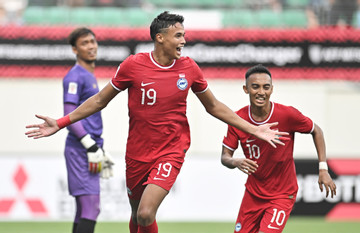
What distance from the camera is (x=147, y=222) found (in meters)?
6.25

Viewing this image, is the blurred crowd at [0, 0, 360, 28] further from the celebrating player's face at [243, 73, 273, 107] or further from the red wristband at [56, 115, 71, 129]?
the red wristband at [56, 115, 71, 129]

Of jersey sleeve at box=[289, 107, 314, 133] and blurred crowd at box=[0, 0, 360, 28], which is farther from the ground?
blurred crowd at box=[0, 0, 360, 28]

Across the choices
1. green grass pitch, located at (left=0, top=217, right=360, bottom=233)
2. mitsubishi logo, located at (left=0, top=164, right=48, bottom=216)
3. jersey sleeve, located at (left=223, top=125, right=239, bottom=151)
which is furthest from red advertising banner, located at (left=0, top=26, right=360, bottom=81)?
jersey sleeve, located at (left=223, top=125, right=239, bottom=151)

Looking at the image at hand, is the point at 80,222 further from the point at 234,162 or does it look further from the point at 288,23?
the point at 288,23

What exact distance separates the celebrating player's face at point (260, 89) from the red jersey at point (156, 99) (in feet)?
1.78

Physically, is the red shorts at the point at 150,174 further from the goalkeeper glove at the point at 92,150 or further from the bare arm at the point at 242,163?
the goalkeeper glove at the point at 92,150

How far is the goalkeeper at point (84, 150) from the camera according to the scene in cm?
752

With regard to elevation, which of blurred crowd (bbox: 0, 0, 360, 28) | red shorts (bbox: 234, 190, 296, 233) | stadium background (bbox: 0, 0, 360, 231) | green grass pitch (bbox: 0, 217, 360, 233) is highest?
blurred crowd (bbox: 0, 0, 360, 28)

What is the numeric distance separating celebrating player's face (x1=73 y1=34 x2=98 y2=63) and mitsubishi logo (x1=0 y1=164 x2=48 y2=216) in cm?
562

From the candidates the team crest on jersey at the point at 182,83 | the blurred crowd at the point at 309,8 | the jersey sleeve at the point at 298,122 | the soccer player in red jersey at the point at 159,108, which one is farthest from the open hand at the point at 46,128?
the blurred crowd at the point at 309,8

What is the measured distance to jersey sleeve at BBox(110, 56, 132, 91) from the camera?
649 cm

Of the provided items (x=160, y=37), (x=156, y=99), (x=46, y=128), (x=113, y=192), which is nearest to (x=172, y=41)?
(x=160, y=37)

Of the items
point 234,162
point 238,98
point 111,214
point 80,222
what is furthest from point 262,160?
point 238,98

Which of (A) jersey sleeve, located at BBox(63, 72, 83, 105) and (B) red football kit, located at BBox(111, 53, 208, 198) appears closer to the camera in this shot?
(B) red football kit, located at BBox(111, 53, 208, 198)
